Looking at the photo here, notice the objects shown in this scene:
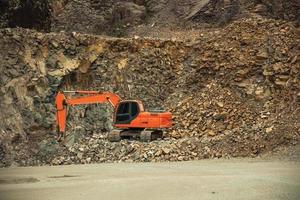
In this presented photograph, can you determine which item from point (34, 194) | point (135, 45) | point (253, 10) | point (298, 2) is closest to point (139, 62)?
point (135, 45)

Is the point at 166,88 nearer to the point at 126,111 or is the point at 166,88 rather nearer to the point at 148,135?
the point at 126,111

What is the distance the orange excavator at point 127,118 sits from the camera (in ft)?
61.3

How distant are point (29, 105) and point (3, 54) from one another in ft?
8.86

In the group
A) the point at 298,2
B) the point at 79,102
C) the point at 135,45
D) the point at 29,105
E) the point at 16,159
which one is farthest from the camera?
the point at 298,2

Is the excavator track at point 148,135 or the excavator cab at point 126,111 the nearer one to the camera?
the excavator track at point 148,135

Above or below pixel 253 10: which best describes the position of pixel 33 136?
below

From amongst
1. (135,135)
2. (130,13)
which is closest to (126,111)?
(135,135)

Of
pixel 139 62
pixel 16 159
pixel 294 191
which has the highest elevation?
pixel 139 62

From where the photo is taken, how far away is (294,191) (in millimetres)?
9758

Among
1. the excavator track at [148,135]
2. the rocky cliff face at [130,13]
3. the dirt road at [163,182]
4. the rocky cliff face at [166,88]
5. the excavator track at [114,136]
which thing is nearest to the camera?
the dirt road at [163,182]

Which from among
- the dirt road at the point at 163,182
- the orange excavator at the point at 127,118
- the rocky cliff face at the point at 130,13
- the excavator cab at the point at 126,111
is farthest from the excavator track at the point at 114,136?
the rocky cliff face at the point at 130,13

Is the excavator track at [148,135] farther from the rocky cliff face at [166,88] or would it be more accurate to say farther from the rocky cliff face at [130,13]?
the rocky cliff face at [130,13]

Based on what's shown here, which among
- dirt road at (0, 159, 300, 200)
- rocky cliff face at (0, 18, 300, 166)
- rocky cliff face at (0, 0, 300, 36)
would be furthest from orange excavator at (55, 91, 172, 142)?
rocky cliff face at (0, 0, 300, 36)

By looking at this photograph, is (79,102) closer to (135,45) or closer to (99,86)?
(99,86)
